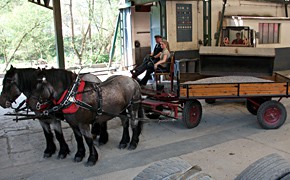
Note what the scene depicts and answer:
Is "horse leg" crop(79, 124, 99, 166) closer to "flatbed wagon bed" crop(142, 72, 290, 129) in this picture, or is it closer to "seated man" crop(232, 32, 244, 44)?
"flatbed wagon bed" crop(142, 72, 290, 129)

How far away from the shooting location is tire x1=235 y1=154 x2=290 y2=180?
2.22 m

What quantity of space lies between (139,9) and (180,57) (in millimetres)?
3194

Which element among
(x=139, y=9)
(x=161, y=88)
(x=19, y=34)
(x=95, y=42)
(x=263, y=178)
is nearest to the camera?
(x=263, y=178)

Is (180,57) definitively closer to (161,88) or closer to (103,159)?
(161,88)

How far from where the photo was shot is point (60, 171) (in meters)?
4.20

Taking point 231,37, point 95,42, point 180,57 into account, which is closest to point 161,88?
point 180,57

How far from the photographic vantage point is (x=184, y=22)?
399 inches

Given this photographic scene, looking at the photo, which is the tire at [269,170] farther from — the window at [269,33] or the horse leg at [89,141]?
the window at [269,33]

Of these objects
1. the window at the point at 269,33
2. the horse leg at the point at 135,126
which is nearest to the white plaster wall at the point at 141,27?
the window at the point at 269,33

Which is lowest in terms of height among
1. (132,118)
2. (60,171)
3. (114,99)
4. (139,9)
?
(60,171)

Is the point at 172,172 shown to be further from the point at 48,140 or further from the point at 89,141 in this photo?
the point at 48,140

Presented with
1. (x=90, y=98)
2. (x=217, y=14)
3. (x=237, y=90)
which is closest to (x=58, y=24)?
(x=90, y=98)

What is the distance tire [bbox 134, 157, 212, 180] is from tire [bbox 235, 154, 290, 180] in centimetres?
38

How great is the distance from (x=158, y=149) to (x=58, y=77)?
1913 mm
